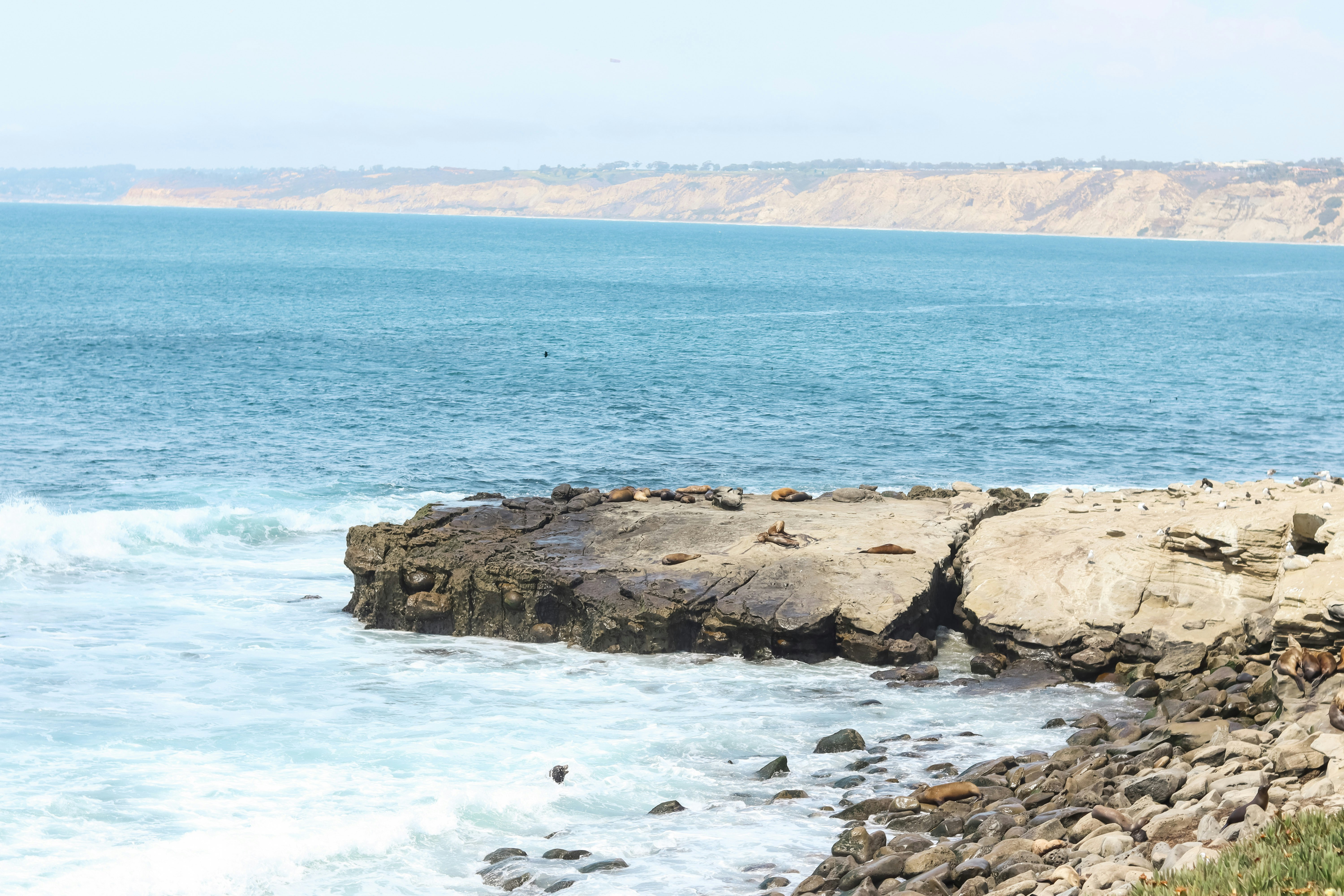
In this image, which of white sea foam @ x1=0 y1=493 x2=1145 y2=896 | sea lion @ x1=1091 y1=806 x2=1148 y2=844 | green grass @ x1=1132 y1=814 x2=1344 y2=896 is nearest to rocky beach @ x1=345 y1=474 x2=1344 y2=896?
sea lion @ x1=1091 y1=806 x2=1148 y2=844

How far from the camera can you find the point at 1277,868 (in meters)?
9.23

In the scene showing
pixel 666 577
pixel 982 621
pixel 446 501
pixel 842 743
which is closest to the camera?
pixel 842 743

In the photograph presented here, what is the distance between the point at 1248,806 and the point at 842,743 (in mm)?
7350

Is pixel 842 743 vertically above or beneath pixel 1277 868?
beneath

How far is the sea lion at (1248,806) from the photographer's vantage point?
11117 millimetres

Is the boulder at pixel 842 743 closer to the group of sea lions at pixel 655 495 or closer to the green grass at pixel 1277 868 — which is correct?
the green grass at pixel 1277 868

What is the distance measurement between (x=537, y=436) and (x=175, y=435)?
44.0 ft

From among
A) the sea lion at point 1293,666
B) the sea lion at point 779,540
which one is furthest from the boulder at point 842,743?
the sea lion at point 779,540

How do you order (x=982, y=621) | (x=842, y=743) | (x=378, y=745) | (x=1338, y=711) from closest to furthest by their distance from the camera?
1. (x=1338, y=711)
2. (x=842, y=743)
3. (x=378, y=745)
4. (x=982, y=621)

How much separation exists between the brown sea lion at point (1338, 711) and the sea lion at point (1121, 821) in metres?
3.09

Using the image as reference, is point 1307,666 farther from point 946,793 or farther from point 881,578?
point 881,578

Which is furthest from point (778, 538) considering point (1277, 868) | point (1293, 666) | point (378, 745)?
point (1277, 868)

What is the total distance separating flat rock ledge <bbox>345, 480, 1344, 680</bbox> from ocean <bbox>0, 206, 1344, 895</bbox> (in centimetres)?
72

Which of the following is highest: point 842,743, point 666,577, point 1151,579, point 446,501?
point 1151,579
